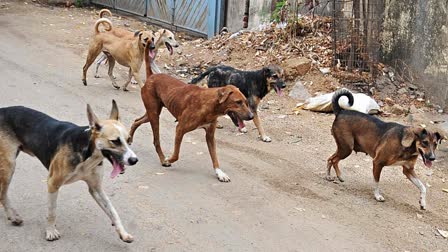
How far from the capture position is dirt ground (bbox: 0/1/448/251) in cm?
531

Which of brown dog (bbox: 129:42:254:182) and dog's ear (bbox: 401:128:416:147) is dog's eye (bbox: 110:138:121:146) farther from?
dog's ear (bbox: 401:128:416:147)

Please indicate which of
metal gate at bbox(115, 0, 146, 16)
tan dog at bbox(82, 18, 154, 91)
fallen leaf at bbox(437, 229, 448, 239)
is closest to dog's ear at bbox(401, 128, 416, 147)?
fallen leaf at bbox(437, 229, 448, 239)

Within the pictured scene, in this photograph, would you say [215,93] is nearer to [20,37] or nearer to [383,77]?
[383,77]

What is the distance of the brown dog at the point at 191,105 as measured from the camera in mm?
6363

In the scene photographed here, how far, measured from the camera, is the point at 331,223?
19.4 ft

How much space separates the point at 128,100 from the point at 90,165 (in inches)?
207

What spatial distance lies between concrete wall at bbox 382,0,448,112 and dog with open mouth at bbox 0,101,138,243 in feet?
23.0

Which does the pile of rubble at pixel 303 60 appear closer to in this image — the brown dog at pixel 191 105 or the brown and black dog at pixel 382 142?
the brown and black dog at pixel 382 142

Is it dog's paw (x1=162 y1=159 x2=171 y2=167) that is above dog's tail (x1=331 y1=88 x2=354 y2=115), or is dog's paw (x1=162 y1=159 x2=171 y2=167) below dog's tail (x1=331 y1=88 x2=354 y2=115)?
below

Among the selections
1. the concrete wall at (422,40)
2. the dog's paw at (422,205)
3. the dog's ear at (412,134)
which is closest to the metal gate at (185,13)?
the concrete wall at (422,40)

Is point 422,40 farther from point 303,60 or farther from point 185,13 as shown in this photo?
point 185,13

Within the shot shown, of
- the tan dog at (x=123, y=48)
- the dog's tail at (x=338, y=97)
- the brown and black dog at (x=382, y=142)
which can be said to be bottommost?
the brown and black dog at (x=382, y=142)

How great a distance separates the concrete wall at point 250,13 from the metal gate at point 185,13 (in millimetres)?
258

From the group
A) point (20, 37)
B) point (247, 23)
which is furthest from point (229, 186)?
point (20, 37)
